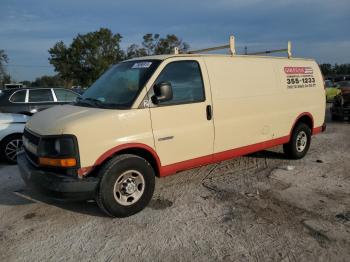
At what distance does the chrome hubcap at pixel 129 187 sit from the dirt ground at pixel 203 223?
0.23m

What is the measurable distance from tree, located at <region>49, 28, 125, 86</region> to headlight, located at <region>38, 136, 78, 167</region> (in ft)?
161

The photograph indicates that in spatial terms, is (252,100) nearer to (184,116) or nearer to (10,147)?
(184,116)

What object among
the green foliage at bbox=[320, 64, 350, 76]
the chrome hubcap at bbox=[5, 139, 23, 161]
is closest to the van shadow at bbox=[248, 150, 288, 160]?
the chrome hubcap at bbox=[5, 139, 23, 161]

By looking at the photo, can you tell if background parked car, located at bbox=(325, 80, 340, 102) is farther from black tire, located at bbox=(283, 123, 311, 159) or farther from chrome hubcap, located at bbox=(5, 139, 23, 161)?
chrome hubcap, located at bbox=(5, 139, 23, 161)

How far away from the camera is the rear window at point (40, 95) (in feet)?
31.4

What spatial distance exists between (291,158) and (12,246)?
527 cm

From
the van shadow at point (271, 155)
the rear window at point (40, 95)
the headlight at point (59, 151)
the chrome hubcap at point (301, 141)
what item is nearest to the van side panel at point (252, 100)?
the chrome hubcap at point (301, 141)

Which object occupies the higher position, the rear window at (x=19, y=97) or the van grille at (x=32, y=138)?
the rear window at (x=19, y=97)

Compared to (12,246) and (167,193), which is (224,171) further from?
(12,246)

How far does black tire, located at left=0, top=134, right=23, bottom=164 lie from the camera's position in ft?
22.9

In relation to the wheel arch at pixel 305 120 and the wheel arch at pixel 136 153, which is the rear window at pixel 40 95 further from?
the wheel arch at pixel 305 120

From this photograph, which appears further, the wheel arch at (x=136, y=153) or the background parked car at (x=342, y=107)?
the background parked car at (x=342, y=107)

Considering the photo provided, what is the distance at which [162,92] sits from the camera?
14.3 ft

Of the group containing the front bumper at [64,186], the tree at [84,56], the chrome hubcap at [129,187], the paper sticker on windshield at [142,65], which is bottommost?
the chrome hubcap at [129,187]
